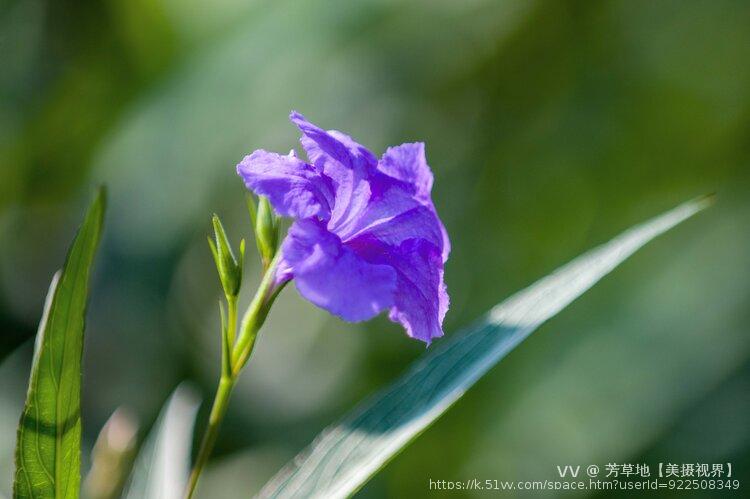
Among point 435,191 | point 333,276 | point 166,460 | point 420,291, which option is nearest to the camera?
point 333,276

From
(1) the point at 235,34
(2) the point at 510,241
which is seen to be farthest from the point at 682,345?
(1) the point at 235,34

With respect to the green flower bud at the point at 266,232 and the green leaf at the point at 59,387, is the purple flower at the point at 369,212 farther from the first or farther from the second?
the green leaf at the point at 59,387

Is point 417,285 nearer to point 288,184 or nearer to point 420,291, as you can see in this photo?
point 420,291

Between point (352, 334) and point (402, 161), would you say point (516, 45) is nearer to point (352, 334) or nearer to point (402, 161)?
point (352, 334)

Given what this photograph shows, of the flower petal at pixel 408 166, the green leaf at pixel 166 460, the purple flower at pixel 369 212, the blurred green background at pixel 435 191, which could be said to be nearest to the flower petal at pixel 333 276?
the purple flower at pixel 369 212

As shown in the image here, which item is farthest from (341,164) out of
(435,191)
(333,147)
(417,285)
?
(435,191)

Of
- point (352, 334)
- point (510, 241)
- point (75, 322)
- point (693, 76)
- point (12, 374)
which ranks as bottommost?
point (75, 322)
